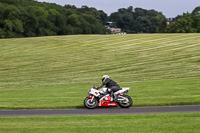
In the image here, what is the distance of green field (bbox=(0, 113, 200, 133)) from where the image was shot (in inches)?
484

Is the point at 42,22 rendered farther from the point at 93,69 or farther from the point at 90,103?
the point at 90,103

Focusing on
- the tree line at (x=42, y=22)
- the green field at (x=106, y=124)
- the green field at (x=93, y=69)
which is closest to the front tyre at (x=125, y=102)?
the green field at (x=93, y=69)

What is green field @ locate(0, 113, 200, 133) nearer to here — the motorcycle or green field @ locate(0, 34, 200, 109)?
the motorcycle

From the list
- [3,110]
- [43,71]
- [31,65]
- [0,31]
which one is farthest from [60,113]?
[0,31]

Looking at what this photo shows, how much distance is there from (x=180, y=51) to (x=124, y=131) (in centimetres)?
3715

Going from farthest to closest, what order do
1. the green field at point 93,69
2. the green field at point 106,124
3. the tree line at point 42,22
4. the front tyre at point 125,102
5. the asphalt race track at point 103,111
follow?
1. the tree line at point 42,22
2. the green field at point 93,69
3. the front tyre at point 125,102
4. the asphalt race track at point 103,111
5. the green field at point 106,124

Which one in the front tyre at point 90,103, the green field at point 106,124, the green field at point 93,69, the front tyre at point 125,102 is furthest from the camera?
the green field at point 93,69

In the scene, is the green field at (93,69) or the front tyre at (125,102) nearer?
the front tyre at (125,102)

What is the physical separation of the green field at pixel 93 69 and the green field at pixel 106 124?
3.46 meters

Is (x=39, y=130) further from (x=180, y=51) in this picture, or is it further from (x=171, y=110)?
(x=180, y=51)

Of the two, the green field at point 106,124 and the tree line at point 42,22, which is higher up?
the tree line at point 42,22

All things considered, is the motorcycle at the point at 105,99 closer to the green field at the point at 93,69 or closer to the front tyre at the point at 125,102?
the front tyre at the point at 125,102

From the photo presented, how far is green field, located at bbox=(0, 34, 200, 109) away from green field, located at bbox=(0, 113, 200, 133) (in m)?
3.46

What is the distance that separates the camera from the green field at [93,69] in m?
20.9
